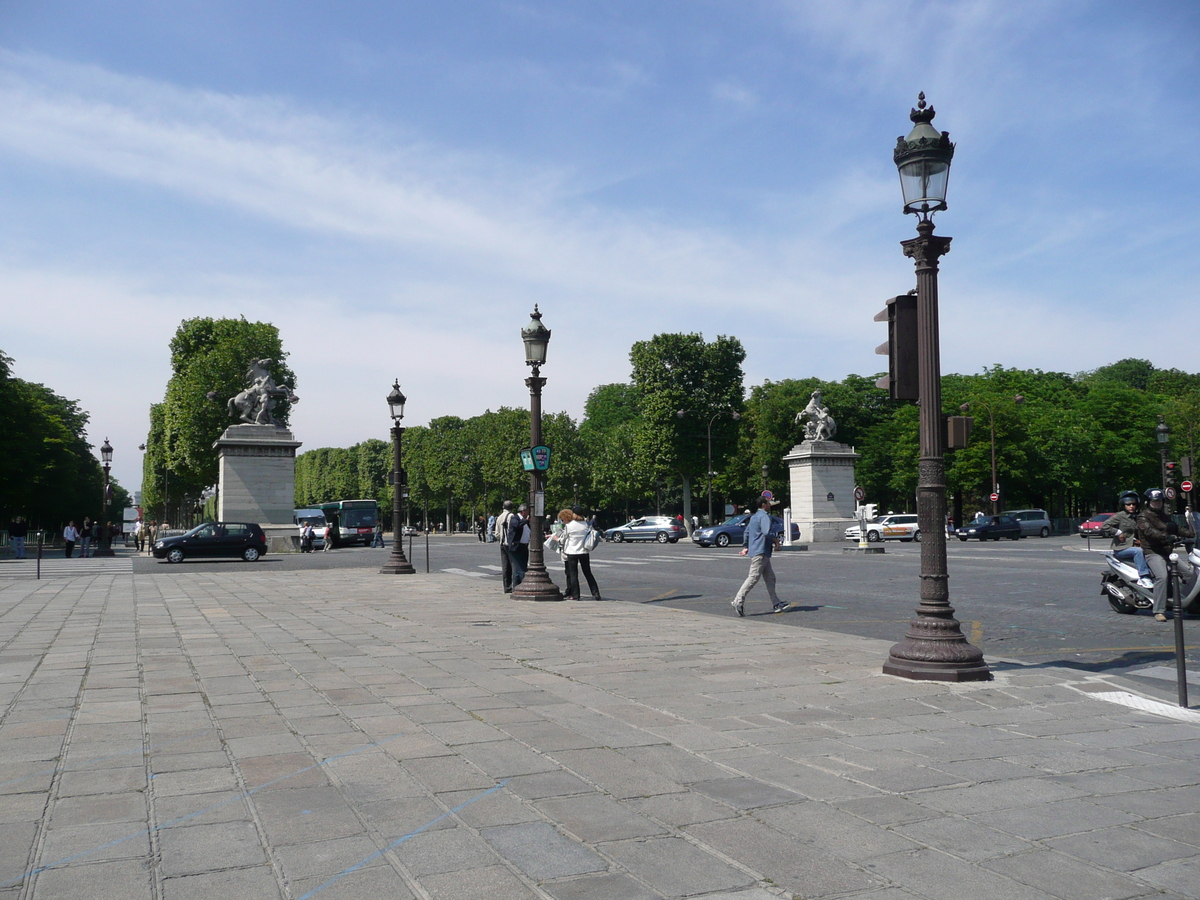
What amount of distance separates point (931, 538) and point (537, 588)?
9.17 meters

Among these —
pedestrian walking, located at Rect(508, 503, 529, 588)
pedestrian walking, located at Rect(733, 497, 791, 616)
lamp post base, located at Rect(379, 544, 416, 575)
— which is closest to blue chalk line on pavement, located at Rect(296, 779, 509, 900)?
pedestrian walking, located at Rect(733, 497, 791, 616)

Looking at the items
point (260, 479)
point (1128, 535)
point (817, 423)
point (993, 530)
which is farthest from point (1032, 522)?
point (1128, 535)

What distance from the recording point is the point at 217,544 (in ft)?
119

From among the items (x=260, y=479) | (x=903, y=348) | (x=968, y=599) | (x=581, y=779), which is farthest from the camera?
(x=260, y=479)

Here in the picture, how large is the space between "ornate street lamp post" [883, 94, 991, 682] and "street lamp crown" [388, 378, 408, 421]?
1896cm

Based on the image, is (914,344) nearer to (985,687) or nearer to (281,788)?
(985,687)

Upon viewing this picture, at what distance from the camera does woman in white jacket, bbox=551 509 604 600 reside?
1633 centimetres

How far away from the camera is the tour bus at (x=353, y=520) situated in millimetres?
56469

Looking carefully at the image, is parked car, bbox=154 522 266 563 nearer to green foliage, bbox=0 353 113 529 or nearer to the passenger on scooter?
green foliage, bbox=0 353 113 529

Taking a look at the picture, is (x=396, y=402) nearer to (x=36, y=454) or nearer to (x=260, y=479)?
(x=260, y=479)

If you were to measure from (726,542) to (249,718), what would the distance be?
42.2m

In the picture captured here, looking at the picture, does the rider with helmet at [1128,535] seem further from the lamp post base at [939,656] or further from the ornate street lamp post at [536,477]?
the ornate street lamp post at [536,477]

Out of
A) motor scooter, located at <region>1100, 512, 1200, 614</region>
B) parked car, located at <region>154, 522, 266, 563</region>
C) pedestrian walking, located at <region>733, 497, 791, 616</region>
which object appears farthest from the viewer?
parked car, located at <region>154, 522, 266, 563</region>

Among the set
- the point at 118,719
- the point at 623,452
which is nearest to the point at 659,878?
the point at 118,719
